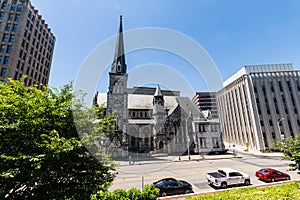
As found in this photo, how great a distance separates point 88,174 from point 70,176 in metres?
0.87

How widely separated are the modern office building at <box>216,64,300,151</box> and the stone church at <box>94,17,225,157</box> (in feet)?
53.5

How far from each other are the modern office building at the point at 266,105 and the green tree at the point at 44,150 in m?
53.5

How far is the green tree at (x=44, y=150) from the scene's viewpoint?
598 cm

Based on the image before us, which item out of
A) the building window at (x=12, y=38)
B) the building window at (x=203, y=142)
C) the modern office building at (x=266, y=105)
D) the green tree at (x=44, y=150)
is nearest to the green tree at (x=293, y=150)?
the green tree at (x=44, y=150)

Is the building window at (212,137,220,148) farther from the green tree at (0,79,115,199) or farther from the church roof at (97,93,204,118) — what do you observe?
the green tree at (0,79,115,199)

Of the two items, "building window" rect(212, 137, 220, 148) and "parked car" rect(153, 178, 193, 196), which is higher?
"building window" rect(212, 137, 220, 148)

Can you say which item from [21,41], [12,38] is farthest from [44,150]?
[12,38]

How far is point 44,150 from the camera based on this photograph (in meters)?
6.17

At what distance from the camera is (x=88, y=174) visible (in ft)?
23.3

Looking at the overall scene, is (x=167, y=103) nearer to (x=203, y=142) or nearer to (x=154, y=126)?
(x=154, y=126)

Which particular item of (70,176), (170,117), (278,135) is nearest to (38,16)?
(170,117)

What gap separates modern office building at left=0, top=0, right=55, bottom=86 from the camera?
39656 millimetres

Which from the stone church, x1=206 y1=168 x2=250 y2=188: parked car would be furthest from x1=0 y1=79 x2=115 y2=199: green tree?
the stone church

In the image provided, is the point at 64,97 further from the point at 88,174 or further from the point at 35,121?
the point at 88,174
